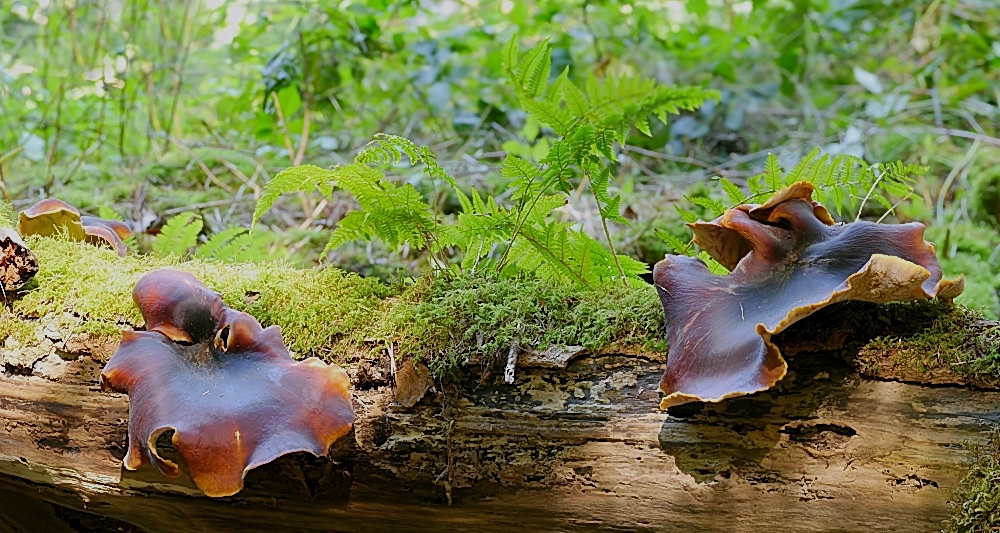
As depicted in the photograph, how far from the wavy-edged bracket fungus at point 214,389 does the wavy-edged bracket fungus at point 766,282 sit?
0.96m

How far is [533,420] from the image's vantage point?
1955 mm

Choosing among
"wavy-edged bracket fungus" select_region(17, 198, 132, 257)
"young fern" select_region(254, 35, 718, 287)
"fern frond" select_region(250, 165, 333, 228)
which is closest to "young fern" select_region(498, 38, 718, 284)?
"young fern" select_region(254, 35, 718, 287)

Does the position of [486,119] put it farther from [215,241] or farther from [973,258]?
[973,258]

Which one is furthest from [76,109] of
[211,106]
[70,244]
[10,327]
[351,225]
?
[351,225]

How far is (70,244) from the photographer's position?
261cm

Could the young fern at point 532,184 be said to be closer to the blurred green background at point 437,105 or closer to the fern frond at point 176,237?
the fern frond at point 176,237

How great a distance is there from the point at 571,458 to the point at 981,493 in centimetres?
108

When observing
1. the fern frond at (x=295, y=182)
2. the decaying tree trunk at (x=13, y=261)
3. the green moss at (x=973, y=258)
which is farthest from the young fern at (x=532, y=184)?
the green moss at (x=973, y=258)

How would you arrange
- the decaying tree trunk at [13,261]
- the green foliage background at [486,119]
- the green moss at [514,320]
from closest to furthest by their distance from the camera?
the green moss at [514,320]
the decaying tree trunk at [13,261]
the green foliage background at [486,119]

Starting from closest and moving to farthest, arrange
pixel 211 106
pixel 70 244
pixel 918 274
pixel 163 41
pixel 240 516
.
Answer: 1. pixel 918 274
2. pixel 240 516
3. pixel 70 244
4. pixel 163 41
5. pixel 211 106

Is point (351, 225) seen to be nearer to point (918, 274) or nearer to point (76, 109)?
point (918, 274)

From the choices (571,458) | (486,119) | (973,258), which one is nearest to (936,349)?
(571,458)

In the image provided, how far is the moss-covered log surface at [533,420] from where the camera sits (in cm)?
180

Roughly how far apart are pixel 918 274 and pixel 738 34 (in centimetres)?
641
